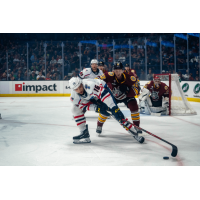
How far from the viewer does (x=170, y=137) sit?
3.60 meters

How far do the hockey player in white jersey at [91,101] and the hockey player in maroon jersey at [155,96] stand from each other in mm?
2787

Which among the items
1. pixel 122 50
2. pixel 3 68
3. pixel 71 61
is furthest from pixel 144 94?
pixel 3 68

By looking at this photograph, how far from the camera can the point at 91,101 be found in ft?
10.5

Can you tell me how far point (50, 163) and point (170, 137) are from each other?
73.0 inches

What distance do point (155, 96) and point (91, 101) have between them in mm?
3159

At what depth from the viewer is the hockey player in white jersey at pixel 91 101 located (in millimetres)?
2934

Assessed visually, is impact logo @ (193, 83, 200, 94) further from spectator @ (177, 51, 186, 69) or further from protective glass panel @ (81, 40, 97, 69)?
protective glass panel @ (81, 40, 97, 69)

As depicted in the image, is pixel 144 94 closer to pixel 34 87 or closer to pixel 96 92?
pixel 96 92

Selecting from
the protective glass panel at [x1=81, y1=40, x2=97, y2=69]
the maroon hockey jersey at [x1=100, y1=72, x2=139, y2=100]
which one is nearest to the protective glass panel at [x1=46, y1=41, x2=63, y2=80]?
the protective glass panel at [x1=81, y1=40, x2=97, y2=69]

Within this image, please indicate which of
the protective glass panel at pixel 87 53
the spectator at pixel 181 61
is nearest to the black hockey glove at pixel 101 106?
the spectator at pixel 181 61

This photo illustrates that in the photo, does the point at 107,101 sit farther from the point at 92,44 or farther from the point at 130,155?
the point at 92,44

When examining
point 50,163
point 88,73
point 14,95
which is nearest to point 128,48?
point 14,95

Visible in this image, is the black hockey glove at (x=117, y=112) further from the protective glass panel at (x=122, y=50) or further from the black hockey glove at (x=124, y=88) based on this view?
the protective glass panel at (x=122, y=50)

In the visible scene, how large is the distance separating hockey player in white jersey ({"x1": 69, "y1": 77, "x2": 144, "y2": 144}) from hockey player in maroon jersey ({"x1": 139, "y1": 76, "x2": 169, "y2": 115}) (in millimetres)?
2787
